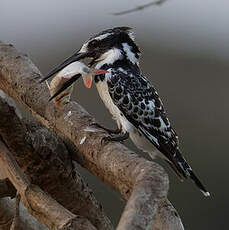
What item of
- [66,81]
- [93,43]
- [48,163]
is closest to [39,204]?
[48,163]

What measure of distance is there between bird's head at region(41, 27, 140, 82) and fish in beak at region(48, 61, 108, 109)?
33 cm

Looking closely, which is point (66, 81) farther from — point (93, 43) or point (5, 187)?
point (93, 43)

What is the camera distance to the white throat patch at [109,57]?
232cm

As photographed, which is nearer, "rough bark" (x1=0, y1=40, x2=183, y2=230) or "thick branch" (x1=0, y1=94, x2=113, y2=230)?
"rough bark" (x1=0, y1=40, x2=183, y2=230)

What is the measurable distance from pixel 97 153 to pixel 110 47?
72 cm

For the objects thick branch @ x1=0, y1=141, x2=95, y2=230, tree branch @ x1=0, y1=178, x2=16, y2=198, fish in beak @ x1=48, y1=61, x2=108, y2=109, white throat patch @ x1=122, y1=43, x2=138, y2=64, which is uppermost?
fish in beak @ x1=48, y1=61, x2=108, y2=109

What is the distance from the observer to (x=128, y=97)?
2.26 meters

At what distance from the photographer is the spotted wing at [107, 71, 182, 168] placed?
2.24 meters

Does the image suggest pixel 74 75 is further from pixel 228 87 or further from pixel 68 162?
pixel 228 87

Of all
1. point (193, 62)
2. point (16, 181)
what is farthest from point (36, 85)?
point (193, 62)

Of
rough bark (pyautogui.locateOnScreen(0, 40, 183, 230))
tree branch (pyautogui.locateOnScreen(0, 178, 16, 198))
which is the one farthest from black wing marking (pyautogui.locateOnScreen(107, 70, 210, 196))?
tree branch (pyautogui.locateOnScreen(0, 178, 16, 198))

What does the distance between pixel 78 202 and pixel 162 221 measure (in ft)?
1.18

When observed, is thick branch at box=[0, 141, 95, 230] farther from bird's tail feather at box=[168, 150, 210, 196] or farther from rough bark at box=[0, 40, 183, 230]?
bird's tail feather at box=[168, 150, 210, 196]

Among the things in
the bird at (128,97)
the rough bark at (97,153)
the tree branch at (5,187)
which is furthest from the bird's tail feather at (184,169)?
the tree branch at (5,187)
